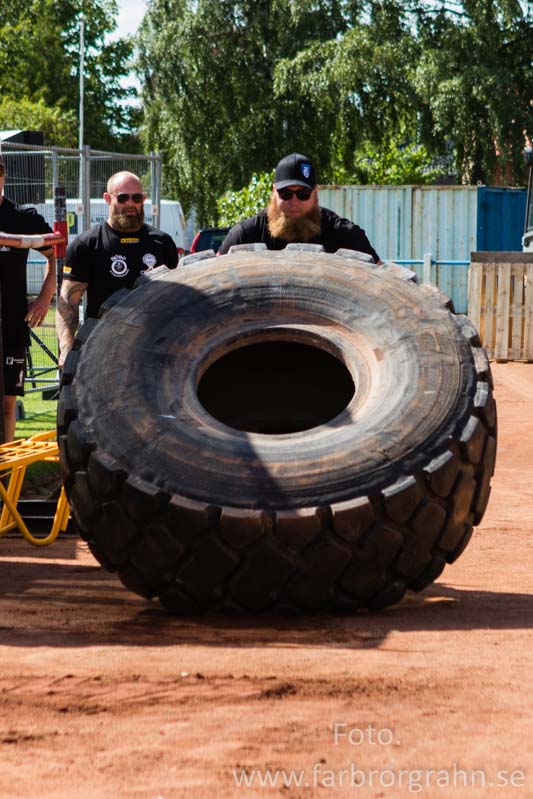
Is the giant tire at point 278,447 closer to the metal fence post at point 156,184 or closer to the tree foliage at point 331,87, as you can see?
the metal fence post at point 156,184

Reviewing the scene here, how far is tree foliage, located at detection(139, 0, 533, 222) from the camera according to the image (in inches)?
1288

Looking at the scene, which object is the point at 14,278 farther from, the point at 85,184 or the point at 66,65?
the point at 66,65

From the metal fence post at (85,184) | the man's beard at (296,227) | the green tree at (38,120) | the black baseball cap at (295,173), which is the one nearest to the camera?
the man's beard at (296,227)

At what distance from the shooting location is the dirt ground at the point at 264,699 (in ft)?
9.60

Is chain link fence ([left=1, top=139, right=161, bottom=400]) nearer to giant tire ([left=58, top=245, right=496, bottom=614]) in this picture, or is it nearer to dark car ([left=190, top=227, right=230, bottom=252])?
giant tire ([left=58, top=245, right=496, bottom=614])

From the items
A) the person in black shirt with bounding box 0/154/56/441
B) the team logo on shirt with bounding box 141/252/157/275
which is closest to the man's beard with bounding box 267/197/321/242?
the team logo on shirt with bounding box 141/252/157/275

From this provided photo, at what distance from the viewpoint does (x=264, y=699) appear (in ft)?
11.6

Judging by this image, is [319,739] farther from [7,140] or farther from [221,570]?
[7,140]

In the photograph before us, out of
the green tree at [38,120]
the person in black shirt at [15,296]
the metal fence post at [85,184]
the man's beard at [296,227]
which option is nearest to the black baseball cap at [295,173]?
the man's beard at [296,227]

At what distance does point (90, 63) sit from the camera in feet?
205

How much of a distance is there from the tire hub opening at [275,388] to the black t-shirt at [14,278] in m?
2.18

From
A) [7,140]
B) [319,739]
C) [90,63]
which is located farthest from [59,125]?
[319,739]

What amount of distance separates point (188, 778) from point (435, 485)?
5.55ft

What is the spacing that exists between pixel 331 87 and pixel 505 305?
15.8 metres
